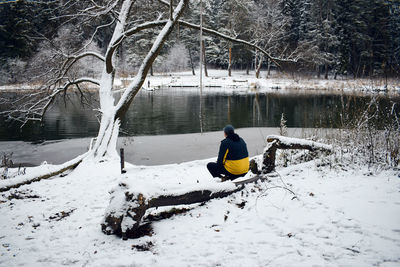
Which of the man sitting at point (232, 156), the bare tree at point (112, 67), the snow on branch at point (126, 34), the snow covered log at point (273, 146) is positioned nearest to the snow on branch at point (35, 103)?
the bare tree at point (112, 67)

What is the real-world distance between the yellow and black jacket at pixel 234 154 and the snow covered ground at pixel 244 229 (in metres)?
0.41

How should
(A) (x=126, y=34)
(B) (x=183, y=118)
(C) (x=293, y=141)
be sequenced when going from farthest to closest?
(B) (x=183, y=118), (A) (x=126, y=34), (C) (x=293, y=141)

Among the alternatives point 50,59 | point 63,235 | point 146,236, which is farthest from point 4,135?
point 146,236

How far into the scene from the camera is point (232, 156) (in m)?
4.65

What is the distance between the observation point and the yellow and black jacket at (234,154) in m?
4.61

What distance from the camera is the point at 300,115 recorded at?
61.4 ft

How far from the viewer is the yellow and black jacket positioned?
4606 millimetres

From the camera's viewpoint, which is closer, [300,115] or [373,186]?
[373,186]

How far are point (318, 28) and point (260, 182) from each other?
44.3 m

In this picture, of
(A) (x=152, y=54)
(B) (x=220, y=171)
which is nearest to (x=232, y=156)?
(B) (x=220, y=171)

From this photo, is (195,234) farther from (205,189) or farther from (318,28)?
(318,28)

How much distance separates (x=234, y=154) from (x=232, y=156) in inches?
2.3

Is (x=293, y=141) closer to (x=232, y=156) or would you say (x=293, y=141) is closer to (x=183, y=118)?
(x=232, y=156)

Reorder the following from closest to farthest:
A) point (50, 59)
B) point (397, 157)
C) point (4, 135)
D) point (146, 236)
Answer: point (146, 236), point (397, 157), point (50, 59), point (4, 135)
